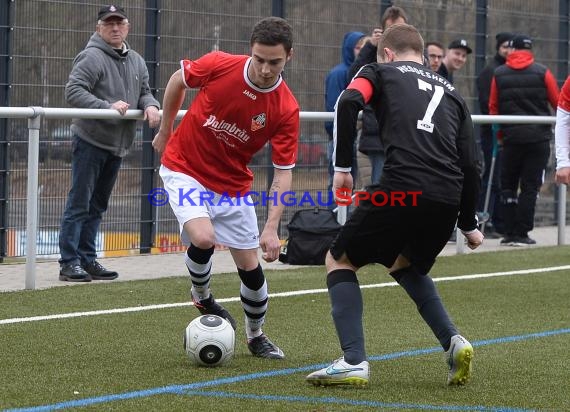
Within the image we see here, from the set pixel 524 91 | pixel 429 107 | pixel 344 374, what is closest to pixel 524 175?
pixel 524 91

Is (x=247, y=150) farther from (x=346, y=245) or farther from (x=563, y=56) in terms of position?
(x=563, y=56)

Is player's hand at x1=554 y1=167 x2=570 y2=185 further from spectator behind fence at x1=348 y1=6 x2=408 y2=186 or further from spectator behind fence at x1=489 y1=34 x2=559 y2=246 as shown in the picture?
spectator behind fence at x1=489 y1=34 x2=559 y2=246

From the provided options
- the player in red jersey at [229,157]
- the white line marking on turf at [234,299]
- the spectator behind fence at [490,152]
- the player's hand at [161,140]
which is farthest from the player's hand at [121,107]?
the spectator behind fence at [490,152]

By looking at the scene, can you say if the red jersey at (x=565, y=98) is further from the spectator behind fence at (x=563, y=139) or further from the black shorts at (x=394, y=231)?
the black shorts at (x=394, y=231)

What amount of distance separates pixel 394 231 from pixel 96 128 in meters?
4.52

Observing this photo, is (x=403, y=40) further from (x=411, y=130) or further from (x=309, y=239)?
(x=309, y=239)

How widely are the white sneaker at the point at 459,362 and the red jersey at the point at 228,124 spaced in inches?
59.3

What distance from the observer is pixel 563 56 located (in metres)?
17.3

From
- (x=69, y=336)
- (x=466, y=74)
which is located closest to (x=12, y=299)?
(x=69, y=336)

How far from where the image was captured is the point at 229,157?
7199 millimetres

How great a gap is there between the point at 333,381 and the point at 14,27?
262 inches

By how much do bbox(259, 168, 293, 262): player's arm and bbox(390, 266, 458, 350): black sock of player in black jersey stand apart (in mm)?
694

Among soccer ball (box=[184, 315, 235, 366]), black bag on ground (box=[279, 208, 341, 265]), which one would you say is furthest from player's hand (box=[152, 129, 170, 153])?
black bag on ground (box=[279, 208, 341, 265])

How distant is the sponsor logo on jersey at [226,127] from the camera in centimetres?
711
